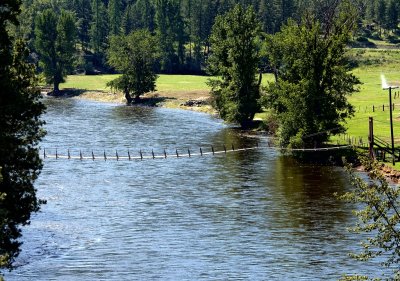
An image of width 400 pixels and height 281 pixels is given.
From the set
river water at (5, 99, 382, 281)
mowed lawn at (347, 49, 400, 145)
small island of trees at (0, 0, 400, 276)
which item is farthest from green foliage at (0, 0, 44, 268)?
mowed lawn at (347, 49, 400, 145)

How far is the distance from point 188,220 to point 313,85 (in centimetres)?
3777

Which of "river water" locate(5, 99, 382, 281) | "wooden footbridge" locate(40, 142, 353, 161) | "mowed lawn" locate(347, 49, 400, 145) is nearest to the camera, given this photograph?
"river water" locate(5, 99, 382, 281)

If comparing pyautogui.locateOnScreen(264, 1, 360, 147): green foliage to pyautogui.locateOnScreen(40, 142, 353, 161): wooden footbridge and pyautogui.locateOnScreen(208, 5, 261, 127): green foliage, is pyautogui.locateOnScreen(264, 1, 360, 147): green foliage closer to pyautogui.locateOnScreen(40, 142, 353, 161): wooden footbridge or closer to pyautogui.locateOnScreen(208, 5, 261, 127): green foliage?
pyautogui.locateOnScreen(40, 142, 353, 161): wooden footbridge

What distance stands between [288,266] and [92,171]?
45.5m

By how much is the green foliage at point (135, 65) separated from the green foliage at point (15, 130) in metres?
126

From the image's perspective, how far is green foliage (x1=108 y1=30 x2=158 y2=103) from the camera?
181875mm

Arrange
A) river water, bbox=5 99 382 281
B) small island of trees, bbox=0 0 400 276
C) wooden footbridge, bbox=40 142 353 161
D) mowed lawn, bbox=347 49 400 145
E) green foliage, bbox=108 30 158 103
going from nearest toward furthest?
small island of trees, bbox=0 0 400 276
river water, bbox=5 99 382 281
wooden footbridge, bbox=40 142 353 161
mowed lawn, bbox=347 49 400 145
green foliage, bbox=108 30 158 103

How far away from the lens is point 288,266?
2180 inches

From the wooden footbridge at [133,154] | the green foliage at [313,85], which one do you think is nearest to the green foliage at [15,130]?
the wooden footbridge at [133,154]

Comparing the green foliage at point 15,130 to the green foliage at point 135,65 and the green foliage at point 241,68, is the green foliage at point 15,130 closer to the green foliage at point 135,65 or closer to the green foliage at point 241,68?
the green foliage at point 241,68

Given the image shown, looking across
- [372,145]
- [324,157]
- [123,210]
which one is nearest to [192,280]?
[123,210]

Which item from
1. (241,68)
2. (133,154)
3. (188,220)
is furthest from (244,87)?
(188,220)

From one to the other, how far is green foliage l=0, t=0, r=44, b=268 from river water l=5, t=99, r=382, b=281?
19.7ft

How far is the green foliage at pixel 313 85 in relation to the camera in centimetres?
9812
